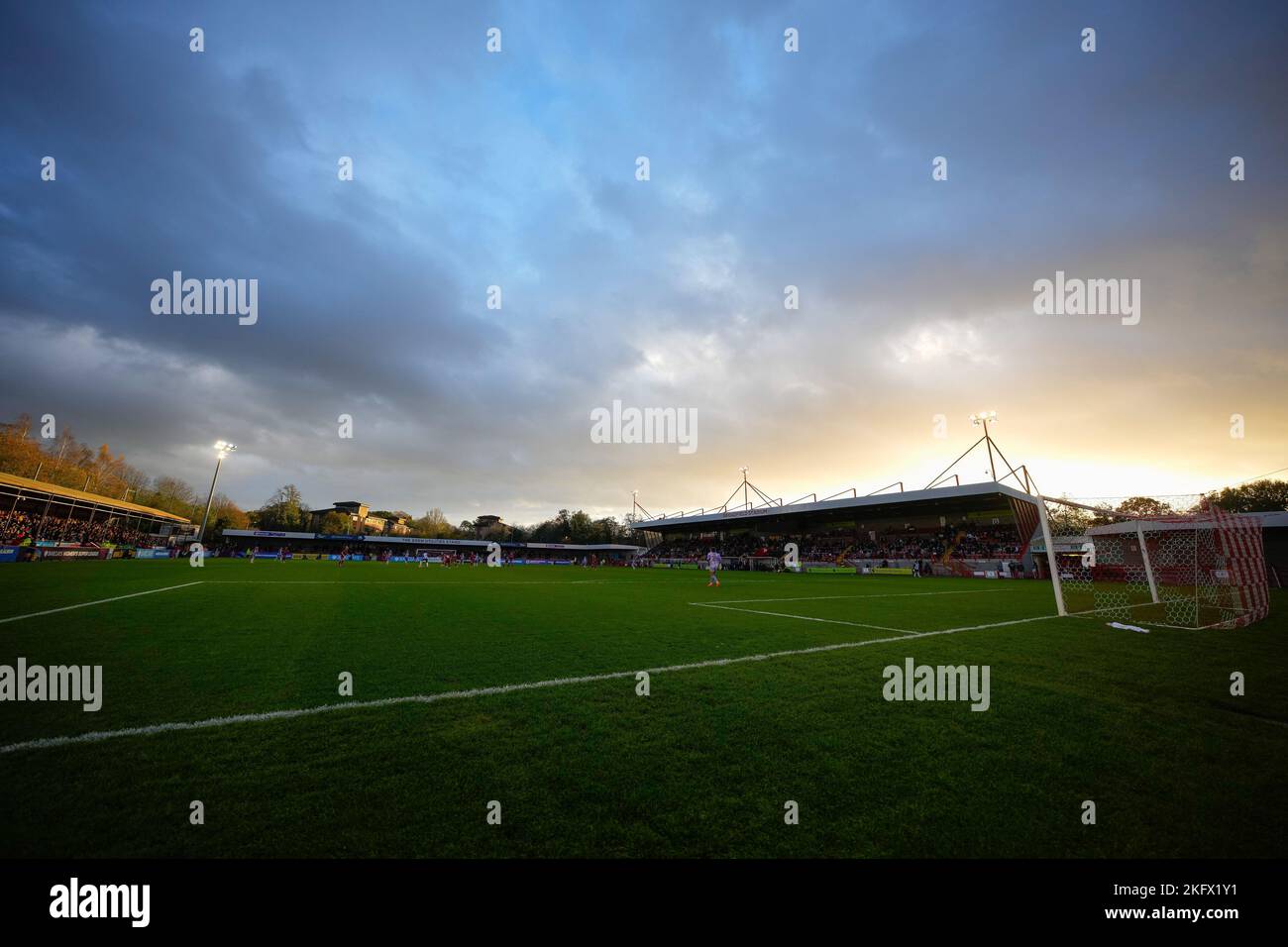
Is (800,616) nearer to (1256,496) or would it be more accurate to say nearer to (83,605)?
(83,605)

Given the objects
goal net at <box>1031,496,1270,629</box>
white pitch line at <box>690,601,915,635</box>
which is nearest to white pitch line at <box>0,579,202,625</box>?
white pitch line at <box>690,601,915,635</box>

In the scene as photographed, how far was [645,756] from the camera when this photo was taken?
3.40 meters

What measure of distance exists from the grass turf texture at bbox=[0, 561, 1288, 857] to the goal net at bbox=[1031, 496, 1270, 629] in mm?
5635

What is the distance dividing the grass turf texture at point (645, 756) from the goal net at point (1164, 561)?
222 inches

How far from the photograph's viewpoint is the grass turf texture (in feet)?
8.03

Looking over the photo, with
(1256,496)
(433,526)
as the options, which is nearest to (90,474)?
(433,526)

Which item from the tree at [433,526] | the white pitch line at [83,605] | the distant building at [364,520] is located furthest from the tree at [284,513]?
the white pitch line at [83,605]

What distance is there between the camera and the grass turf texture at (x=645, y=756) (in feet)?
8.03

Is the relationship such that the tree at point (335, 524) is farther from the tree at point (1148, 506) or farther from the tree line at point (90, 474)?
the tree at point (1148, 506)

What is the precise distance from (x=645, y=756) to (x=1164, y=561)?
25625mm

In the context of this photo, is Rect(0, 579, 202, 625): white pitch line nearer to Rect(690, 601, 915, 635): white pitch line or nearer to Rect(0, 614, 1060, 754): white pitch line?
Rect(0, 614, 1060, 754): white pitch line

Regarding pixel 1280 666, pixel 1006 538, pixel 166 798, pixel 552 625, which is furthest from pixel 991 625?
pixel 1006 538
